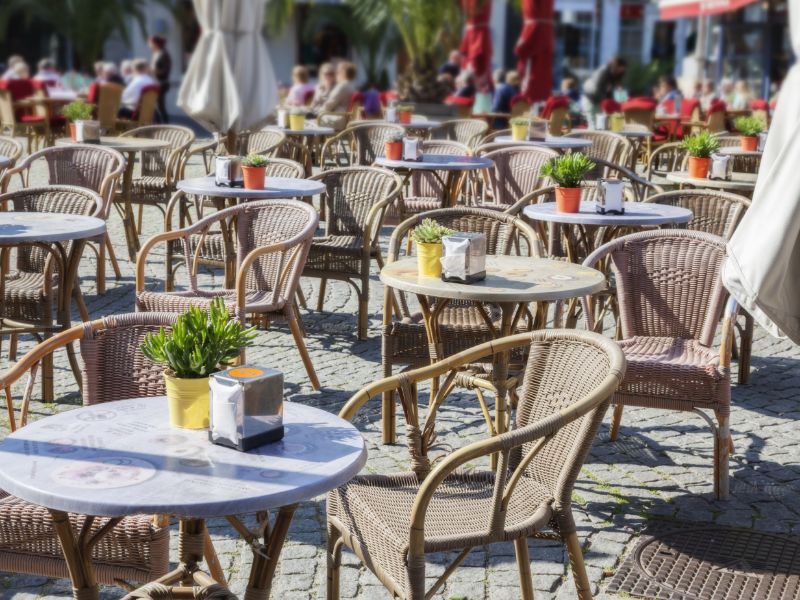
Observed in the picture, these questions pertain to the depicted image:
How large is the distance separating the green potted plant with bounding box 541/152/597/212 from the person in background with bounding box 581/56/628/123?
35.0ft

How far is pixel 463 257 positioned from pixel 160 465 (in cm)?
181

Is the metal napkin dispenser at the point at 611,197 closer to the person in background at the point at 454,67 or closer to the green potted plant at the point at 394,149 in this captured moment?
the green potted plant at the point at 394,149

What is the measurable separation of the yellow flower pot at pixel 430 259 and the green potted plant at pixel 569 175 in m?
1.39

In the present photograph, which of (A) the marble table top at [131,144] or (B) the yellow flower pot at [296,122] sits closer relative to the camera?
(A) the marble table top at [131,144]

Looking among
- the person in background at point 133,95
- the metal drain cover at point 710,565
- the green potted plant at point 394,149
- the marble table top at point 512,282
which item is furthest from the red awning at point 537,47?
the metal drain cover at point 710,565

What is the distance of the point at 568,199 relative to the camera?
525 centimetres

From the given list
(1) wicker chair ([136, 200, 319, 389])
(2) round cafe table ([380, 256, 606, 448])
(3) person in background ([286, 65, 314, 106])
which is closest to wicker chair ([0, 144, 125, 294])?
(1) wicker chair ([136, 200, 319, 389])

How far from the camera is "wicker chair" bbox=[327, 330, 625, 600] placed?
2465 millimetres

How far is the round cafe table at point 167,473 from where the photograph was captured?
80.0 inches

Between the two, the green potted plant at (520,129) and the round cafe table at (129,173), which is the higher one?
the green potted plant at (520,129)

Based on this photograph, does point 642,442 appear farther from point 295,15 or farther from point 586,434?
point 295,15

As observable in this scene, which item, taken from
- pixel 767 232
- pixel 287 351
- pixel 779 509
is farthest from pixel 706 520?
pixel 287 351

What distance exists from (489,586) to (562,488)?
701mm

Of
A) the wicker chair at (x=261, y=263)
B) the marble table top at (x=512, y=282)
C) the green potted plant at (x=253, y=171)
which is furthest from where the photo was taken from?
the green potted plant at (x=253, y=171)
